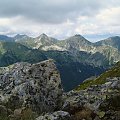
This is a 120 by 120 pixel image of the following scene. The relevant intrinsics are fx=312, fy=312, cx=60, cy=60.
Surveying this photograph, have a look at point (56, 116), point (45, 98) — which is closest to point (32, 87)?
point (45, 98)

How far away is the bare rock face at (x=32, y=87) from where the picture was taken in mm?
26375

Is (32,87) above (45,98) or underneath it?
above

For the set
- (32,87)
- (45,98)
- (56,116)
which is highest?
(32,87)

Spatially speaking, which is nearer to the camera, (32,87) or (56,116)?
(56,116)

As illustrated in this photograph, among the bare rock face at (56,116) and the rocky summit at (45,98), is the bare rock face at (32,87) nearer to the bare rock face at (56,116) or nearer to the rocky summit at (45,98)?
the rocky summit at (45,98)

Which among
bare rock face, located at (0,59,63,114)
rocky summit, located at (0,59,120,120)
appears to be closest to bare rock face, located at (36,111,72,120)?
rocky summit, located at (0,59,120,120)

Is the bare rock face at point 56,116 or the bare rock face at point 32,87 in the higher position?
the bare rock face at point 32,87

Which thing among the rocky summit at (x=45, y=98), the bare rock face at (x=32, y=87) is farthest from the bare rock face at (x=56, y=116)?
the bare rock face at (x=32, y=87)

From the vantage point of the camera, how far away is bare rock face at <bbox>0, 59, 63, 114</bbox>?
26375 mm

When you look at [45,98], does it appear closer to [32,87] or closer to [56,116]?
[32,87]

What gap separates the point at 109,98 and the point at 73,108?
3.14 m

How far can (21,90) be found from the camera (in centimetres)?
2688

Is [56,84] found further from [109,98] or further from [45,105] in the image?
[109,98]

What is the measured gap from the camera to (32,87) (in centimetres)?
2736
